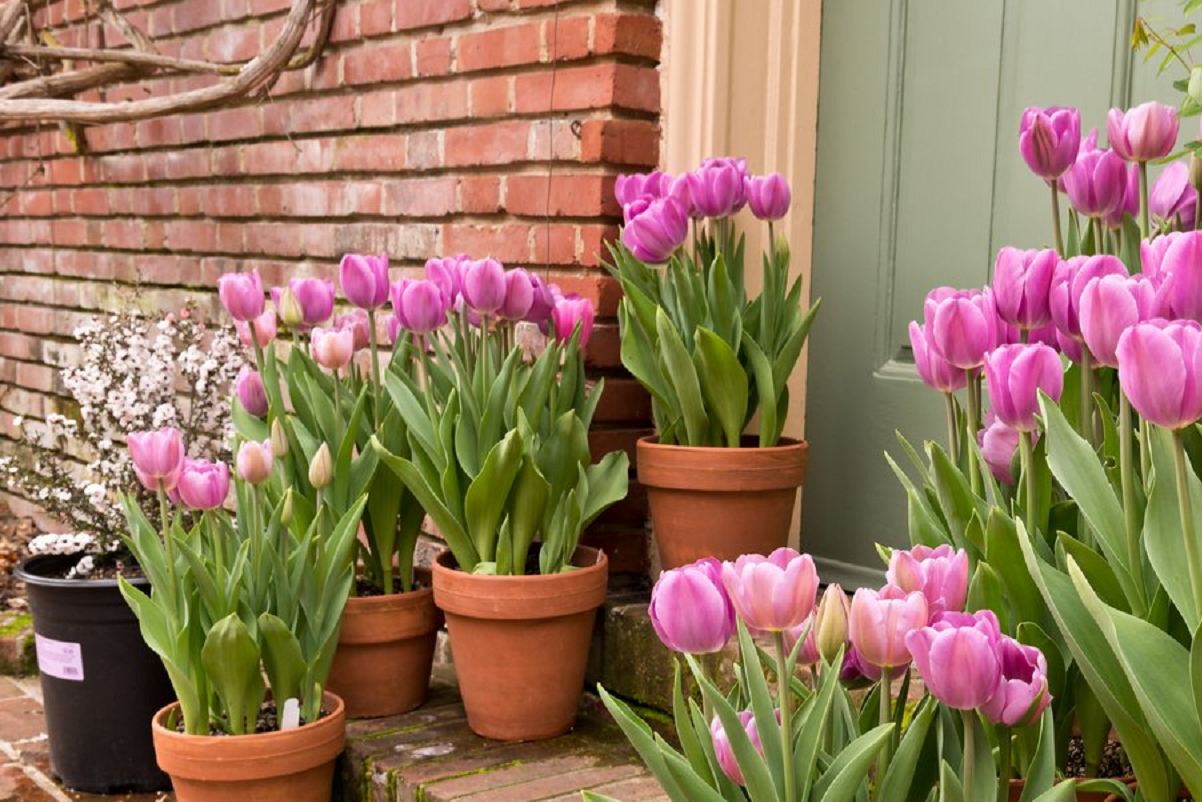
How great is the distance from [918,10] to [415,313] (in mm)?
982

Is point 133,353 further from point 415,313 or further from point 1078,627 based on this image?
point 1078,627

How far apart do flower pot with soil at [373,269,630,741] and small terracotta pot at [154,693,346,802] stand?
0.26 m

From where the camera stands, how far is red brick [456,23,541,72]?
2535mm

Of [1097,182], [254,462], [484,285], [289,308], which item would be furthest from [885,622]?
[289,308]

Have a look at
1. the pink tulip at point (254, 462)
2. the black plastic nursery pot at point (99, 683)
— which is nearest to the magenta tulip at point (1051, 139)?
the pink tulip at point (254, 462)

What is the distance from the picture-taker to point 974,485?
1.39m

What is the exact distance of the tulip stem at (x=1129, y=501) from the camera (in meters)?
1.05

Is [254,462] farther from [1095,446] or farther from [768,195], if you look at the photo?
[1095,446]

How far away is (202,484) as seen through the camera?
1856mm

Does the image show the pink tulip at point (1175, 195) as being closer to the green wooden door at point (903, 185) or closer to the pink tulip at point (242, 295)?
the green wooden door at point (903, 185)

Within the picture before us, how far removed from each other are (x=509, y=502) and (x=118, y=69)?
2310 millimetres

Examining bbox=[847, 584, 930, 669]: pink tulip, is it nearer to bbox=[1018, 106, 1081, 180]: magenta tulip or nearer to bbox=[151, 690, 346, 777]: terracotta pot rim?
bbox=[1018, 106, 1081, 180]: magenta tulip

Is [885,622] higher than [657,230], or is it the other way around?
[657,230]

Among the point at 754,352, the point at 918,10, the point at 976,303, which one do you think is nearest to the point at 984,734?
the point at 976,303
